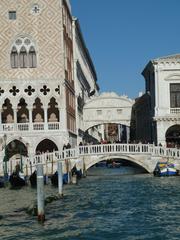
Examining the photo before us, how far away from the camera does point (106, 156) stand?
2341 cm

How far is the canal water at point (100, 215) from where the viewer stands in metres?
10.0

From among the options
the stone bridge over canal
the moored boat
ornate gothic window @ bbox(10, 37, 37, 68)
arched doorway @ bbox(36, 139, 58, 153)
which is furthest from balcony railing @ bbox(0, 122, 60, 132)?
the moored boat

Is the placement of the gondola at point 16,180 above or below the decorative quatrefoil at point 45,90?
below

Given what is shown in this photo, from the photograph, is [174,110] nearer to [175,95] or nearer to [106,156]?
[175,95]

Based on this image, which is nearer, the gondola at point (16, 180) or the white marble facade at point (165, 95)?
the gondola at point (16, 180)

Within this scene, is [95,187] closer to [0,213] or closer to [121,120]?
[0,213]

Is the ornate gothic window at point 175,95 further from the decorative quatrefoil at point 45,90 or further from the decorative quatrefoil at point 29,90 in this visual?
the decorative quatrefoil at point 29,90

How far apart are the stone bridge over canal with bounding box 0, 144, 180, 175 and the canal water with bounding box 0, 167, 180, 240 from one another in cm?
452

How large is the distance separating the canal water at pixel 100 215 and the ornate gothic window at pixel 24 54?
8.73 metres

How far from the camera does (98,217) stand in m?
11.7

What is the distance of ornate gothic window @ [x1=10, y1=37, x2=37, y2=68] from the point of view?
25.4m

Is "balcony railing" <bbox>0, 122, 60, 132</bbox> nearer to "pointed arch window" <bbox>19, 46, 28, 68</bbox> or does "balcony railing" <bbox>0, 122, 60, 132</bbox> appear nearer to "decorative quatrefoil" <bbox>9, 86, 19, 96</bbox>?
"decorative quatrefoil" <bbox>9, 86, 19, 96</bbox>

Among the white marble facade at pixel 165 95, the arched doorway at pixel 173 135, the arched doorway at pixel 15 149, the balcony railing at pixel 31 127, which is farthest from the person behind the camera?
the arched doorway at pixel 173 135

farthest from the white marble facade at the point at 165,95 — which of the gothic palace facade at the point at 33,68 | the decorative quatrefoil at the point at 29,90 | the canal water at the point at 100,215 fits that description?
the canal water at the point at 100,215
